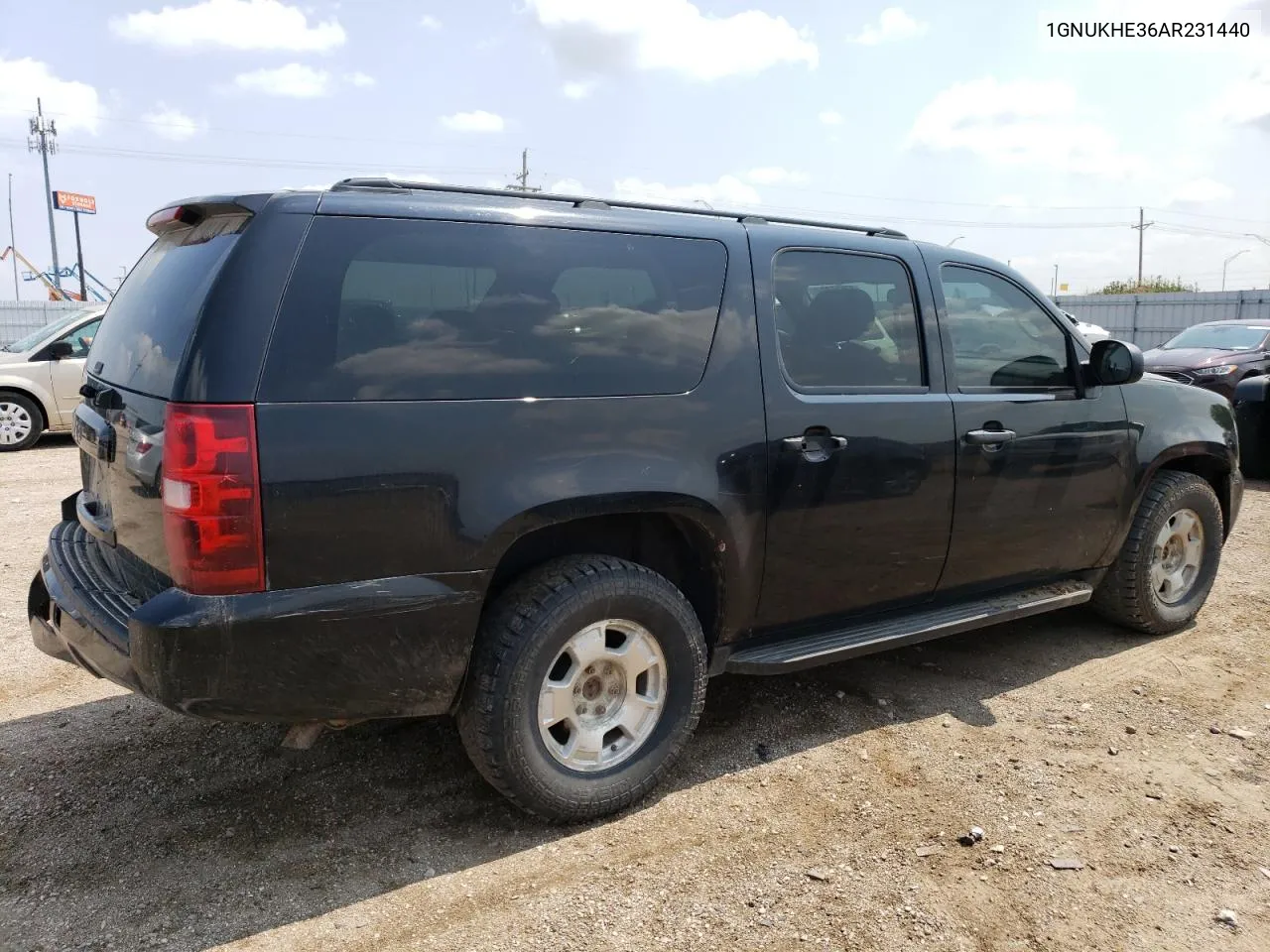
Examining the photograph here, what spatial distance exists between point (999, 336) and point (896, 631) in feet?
4.47

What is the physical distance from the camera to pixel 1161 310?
28.8 metres

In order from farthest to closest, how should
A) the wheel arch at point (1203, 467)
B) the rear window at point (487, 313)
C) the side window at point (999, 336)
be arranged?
the wheel arch at point (1203, 467)
the side window at point (999, 336)
the rear window at point (487, 313)

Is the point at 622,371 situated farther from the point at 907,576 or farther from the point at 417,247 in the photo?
the point at 907,576

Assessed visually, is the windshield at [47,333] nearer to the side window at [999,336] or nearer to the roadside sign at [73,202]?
the side window at [999,336]

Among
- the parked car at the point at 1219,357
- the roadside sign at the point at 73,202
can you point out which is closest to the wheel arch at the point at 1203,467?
the parked car at the point at 1219,357

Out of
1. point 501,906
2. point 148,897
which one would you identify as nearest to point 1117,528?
point 501,906

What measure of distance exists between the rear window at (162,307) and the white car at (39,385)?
28.1ft

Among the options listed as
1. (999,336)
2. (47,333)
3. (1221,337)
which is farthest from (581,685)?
(1221,337)

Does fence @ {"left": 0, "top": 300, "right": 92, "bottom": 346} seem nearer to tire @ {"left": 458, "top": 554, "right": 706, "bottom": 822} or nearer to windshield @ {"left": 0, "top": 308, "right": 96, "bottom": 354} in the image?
windshield @ {"left": 0, "top": 308, "right": 96, "bottom": 354}

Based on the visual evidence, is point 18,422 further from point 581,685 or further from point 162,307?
point 581,685

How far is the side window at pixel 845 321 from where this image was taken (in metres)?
3.45

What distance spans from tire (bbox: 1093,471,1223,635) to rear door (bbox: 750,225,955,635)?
4.61ft

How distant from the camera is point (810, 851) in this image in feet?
9.66

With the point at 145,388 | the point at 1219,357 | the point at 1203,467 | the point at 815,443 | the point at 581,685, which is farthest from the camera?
the point at 1219,357
